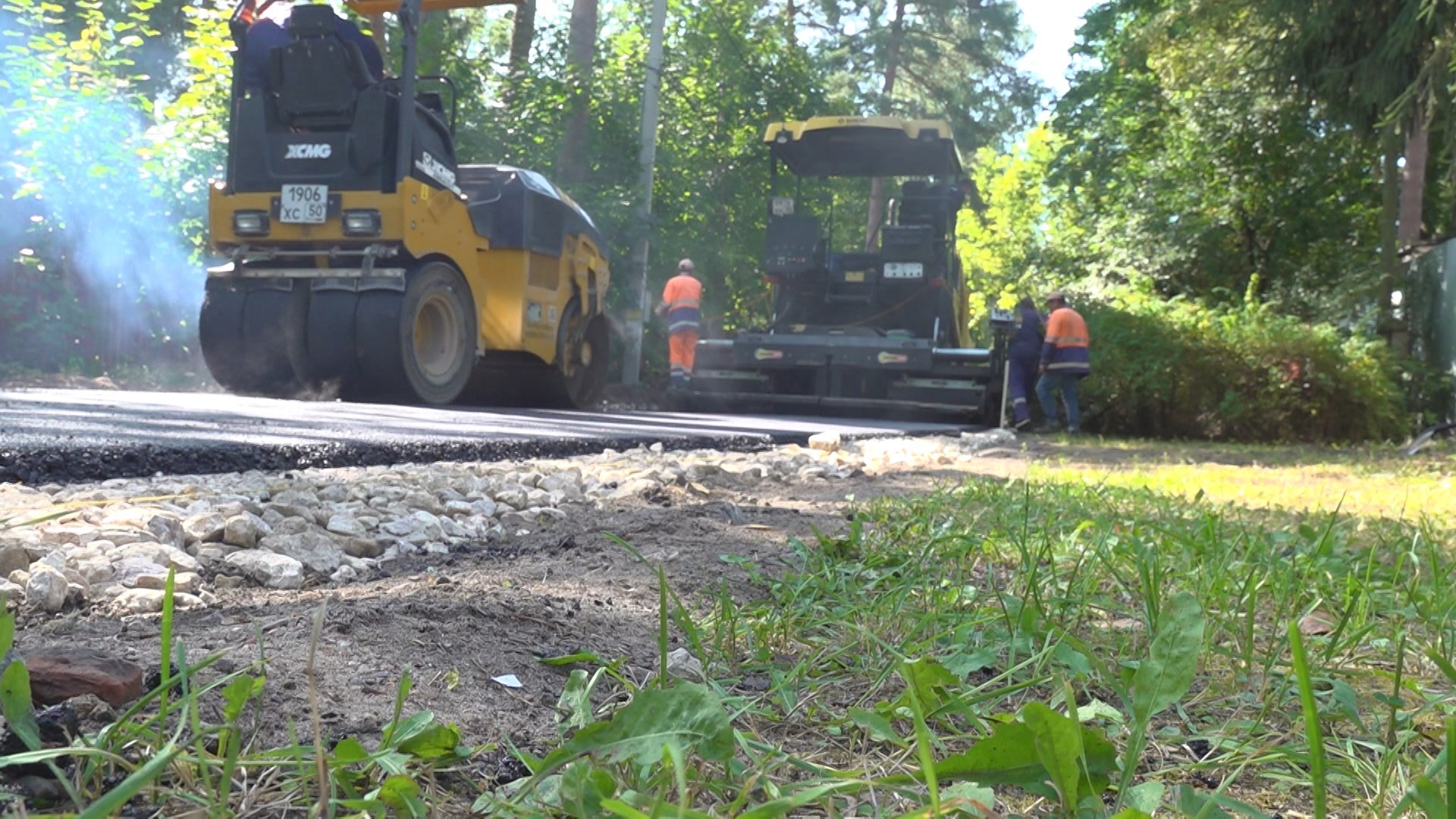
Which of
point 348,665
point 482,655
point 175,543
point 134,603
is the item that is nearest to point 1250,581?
point 482,655

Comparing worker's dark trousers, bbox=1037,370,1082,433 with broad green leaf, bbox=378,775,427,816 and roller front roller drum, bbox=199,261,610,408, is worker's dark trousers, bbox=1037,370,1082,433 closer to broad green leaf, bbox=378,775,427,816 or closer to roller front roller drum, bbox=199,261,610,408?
roller front roller drum, bbox=199,261,610,408

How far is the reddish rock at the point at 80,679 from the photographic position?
4.29ft

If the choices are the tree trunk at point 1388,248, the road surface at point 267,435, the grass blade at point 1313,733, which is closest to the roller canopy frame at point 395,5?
the road surface at point 267,435

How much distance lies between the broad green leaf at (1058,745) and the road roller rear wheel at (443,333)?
8.76m

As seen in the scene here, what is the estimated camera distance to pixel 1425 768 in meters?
1.36

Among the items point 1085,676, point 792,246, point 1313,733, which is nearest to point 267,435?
point 1085,676

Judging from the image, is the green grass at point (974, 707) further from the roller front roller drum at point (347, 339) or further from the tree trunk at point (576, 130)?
the tree trunk at point (576, 130)

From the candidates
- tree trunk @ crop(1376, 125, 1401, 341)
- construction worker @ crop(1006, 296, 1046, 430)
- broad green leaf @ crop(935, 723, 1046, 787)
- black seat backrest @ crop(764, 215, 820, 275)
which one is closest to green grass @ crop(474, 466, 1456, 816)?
broad green leaf @ crop(935, 723, 1046, 787)

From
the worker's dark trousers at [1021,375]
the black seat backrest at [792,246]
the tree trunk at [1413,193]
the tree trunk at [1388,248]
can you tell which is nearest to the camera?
the worker's dark trousers at [1021,375]

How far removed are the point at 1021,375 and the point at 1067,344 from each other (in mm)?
1061

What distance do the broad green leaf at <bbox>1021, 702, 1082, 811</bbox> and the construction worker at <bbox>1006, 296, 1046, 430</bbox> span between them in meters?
12.8

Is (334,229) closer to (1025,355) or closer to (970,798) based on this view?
(1025,355)

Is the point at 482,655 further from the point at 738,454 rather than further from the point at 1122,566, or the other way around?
the point at 738,454

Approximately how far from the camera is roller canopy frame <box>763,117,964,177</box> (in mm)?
13938
